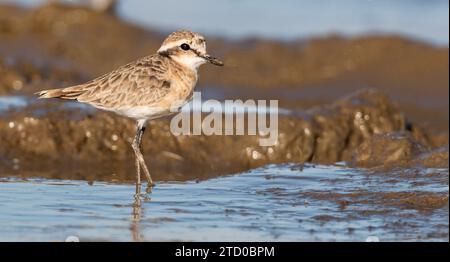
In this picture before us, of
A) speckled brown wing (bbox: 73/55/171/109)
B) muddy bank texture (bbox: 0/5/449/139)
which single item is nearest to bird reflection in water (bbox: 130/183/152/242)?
speckled brown wing (bbox: 73/55/171/109)

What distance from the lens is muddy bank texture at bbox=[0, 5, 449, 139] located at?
14578 mm

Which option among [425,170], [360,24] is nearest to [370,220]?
[425,170]

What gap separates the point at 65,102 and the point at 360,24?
8500mm

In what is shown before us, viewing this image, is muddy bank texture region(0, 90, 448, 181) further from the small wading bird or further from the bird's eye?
the bird's eye

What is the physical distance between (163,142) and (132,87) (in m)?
1.90

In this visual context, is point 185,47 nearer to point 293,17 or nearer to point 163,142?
point 163,142

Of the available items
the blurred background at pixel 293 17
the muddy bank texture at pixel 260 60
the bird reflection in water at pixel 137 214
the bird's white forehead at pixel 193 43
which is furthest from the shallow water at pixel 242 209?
the blurred background at pixel 293 17

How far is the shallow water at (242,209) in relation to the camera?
648 centimetres

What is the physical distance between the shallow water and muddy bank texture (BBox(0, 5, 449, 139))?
5.64 meters

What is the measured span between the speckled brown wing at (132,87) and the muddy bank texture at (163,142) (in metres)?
1.17

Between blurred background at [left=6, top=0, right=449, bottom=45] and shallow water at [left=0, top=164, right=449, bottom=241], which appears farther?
blurred background at [left=6, top=0, right=449, bottom=45]

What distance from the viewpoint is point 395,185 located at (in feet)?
25.6

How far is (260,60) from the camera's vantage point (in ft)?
53.8

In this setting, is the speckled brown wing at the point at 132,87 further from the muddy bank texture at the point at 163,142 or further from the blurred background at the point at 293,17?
the blurred background at the point at 293,17
